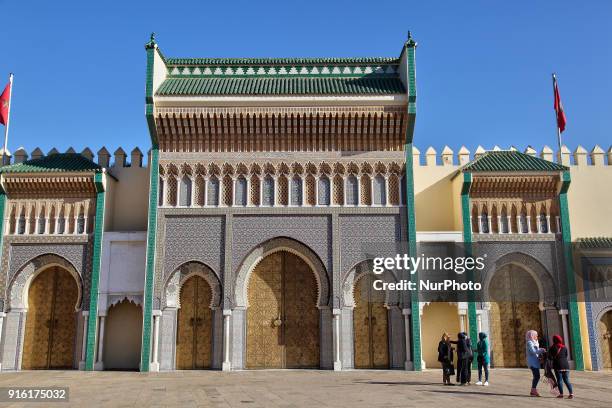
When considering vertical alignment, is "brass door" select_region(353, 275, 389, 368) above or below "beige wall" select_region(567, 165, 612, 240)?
below

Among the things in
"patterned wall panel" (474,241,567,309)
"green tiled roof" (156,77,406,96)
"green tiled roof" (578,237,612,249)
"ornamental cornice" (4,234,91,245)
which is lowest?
"patterned wall panel" (474,241,567,309)

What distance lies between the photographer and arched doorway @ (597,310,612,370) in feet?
50.5

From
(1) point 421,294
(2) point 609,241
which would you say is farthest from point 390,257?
(2) point 609,241

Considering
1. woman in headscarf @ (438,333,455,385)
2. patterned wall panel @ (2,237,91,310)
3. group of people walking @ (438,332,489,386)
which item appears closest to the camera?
group of people walking @ (438,332,489,386)

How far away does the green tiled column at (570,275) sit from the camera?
1512 centimetres

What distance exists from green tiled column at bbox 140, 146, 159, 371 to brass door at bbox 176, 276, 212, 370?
0.71m

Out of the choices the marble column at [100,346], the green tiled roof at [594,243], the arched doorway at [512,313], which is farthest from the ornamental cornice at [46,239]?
the green tiled roof at [594,243]

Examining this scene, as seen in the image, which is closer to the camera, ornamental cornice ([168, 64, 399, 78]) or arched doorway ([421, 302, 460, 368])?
arched doorway ([421, 302, 460, 368])

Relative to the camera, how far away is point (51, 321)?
15422 mm

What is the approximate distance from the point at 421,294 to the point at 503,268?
7.81ft

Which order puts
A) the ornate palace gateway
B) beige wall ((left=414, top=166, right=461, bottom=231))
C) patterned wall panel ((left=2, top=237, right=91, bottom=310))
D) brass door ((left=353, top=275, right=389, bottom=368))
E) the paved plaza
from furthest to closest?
beige wall ((left=414, top=166, right=461, bottom=231)) → patterned wall panel ((left=2, top=237, right=91, bottom=310)) → the ornate palace gateway → brass door ((left=353, top=275, right=389, bottom=368)) → the paved plaza

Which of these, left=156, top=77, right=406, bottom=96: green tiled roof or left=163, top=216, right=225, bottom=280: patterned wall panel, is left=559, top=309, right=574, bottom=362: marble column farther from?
left=163, top=216, right=225, bottom=280: patterned wall panel

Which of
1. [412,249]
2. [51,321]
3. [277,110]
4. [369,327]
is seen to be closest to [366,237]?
[412,249]

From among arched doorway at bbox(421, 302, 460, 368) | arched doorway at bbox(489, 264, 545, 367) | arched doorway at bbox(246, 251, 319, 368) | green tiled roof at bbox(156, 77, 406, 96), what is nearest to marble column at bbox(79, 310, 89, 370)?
arched doorway at bbox(246, 251, 319, 368)
